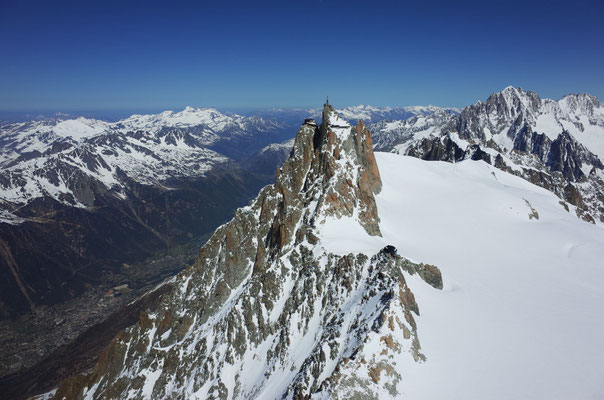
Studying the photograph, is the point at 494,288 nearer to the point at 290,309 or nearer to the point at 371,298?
the point at 371,298

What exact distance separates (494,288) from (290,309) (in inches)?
1497

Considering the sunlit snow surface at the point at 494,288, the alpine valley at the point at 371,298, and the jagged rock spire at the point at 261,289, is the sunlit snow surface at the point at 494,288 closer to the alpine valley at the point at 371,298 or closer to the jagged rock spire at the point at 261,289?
the alpine valley at the point at 371,298

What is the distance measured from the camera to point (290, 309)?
5753cm

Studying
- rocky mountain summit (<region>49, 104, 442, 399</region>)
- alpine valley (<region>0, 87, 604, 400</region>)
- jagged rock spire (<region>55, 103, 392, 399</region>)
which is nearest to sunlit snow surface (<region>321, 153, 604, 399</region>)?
alpine valley (<region>0, 87, 604, 400</region>)

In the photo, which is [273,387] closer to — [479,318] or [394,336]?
[394,336]

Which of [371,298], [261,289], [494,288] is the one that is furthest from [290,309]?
[494,288]

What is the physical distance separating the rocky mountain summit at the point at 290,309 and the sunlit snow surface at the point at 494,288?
3.94 meters

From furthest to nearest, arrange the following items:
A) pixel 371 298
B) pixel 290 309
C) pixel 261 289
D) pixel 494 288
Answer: pixel 261 289 → pixel 290 309 → pixel 494 288 → pixel 371 298

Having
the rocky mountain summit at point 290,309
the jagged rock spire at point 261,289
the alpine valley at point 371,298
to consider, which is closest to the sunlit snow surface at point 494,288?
the alpine valley at point 371,298

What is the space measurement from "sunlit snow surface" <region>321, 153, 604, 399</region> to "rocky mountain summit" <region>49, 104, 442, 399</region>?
3942 millimetres

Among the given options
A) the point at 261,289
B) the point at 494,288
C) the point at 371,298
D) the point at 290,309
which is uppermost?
the point at 371,298

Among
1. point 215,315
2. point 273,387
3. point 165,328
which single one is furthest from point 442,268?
point 165,328

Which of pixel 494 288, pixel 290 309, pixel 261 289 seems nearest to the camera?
pixel 494 288

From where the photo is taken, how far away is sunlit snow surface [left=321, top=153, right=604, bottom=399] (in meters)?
34.2
